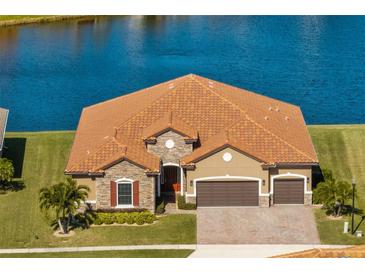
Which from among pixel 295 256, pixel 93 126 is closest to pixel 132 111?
pixel 93 126

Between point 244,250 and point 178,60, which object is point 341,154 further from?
point 178,60

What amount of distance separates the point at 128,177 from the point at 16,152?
15.0 meters

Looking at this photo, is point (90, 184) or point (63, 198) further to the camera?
point (90, 184)

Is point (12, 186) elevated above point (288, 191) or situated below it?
above

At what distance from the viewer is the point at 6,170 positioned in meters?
71.1

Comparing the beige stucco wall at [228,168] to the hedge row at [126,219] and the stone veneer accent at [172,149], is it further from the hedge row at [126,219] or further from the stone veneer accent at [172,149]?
the hedge row at [126,219]

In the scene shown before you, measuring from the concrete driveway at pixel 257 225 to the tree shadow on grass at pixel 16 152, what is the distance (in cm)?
1527

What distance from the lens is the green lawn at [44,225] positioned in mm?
64438

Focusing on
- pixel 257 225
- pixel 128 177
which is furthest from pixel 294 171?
pixel 128 177

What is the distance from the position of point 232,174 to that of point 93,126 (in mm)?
12977

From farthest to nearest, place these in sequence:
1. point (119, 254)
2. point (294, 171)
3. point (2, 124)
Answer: point (2, 124)
point (294, 171)
point (119, 254)

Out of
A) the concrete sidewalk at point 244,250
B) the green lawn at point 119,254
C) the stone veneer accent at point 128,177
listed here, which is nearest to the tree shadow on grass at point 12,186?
the stone veneer accent at point 128,177

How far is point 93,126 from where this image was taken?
7556cm

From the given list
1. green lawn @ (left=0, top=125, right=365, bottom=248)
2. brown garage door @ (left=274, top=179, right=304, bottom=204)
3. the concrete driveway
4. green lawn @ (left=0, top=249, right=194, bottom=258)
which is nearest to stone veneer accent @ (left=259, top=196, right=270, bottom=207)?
the concrete driveway
